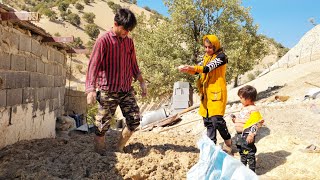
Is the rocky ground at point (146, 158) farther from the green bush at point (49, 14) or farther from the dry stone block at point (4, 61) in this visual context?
the green bush at point (49, 14)

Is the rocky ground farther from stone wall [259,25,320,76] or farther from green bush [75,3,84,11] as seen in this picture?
green bush [75,3,84,11]

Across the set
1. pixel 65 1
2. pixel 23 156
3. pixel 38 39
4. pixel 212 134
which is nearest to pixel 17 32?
pixel 38 39

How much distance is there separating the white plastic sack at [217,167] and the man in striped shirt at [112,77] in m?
1.72

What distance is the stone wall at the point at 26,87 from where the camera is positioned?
437cm

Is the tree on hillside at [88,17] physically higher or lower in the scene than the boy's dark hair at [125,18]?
higher

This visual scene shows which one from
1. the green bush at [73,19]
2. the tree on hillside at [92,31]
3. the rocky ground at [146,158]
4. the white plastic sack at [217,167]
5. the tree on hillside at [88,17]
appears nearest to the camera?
the white plastic sack at [217,167]

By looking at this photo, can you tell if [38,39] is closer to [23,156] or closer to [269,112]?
[23,156]

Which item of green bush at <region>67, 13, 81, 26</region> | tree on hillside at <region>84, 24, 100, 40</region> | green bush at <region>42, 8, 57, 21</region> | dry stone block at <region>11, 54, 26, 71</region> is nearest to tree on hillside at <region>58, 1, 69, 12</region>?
green bush at <region>67, 13, 81, 26</region>

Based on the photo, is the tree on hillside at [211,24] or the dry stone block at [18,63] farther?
the tree on hillside at [211,24]

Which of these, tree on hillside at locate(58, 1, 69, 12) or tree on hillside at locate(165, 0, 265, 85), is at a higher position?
tree on hillside at locate(58, 1, 69, 12)

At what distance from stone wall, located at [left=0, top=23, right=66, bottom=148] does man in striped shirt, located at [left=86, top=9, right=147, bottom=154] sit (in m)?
1.04

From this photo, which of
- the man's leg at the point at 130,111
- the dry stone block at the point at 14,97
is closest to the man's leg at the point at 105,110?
the man's leg at the point at 130,111

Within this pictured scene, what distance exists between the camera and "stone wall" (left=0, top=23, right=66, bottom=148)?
14.3 ft

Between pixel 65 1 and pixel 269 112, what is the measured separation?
5151cm
